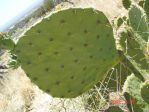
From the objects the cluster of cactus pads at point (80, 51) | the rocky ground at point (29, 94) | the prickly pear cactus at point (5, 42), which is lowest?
the rocky ground at point (29, 94)

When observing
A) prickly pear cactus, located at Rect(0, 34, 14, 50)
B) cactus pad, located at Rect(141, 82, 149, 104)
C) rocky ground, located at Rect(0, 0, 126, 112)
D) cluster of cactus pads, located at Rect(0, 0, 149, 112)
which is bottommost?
rocky ground, located at Rect(0, 0, 126, 112)

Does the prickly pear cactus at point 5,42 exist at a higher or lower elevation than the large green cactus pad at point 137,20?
lower

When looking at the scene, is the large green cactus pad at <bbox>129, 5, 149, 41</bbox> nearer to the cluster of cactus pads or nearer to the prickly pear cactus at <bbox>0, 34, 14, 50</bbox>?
the cluster of cactus pads

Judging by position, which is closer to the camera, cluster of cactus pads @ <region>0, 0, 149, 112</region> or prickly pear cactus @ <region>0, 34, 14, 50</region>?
cluster of cactus pads @ <region>0, 0, 149, 112</region>

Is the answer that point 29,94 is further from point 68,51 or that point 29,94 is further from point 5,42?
point 68,51

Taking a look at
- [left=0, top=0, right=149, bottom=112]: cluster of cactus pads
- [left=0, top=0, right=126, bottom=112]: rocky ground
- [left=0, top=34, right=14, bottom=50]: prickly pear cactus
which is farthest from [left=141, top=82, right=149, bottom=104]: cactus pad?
[left=0, top=0, right=126, bottom=112]: rocky ground

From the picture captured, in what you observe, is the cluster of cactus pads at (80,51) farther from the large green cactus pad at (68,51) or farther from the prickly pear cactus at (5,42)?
the prickly pear cactus at (5,42)

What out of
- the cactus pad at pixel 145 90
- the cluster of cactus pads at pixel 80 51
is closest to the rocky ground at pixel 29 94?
the cluster of cactus pads at pixel 80 51

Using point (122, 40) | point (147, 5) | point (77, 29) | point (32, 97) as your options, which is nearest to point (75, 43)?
point (77, 29)

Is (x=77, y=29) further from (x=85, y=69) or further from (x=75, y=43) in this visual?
(x=85, y=69)
